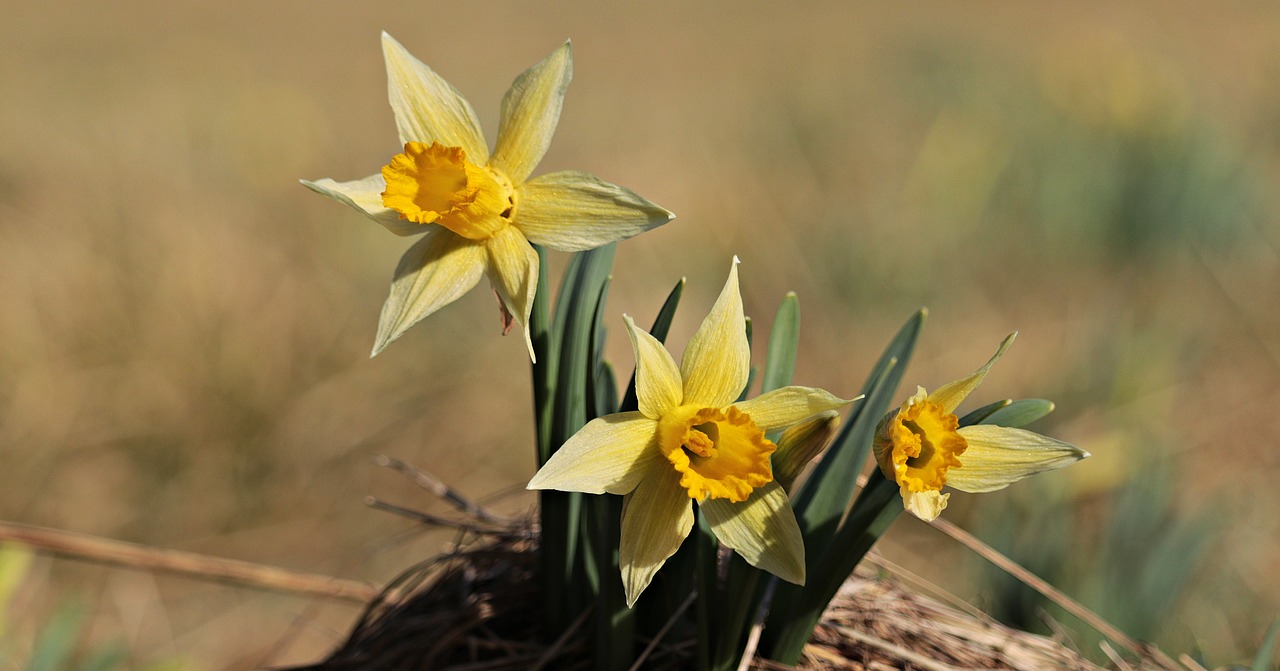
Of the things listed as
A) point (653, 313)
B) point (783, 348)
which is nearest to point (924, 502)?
point (783, 348)

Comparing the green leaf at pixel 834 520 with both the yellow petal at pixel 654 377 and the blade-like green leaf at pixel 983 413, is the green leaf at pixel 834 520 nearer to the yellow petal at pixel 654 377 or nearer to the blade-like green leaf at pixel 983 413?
the blade-like green leaf at pixel 983 413

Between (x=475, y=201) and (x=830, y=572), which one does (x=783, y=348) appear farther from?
(x=475, y=201)

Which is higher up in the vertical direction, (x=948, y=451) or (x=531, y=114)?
(x=531, y=114)

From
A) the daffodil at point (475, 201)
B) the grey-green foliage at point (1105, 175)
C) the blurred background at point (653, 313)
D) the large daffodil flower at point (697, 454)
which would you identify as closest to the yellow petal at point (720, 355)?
the large daffodil flower at point (697, 454)

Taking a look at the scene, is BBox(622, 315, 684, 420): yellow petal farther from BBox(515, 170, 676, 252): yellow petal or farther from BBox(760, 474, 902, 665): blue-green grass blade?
BBox(760, 474, 902, 665): blue-green grass blade

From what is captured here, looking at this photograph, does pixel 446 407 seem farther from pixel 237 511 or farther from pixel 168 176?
pixel 168 176

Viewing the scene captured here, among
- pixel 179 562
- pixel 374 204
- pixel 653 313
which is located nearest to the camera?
pixel 374 204

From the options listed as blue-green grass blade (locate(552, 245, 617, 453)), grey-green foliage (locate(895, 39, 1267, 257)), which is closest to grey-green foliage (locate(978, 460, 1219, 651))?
blue-green grass blade (locate(552, 245, 617, 453))
